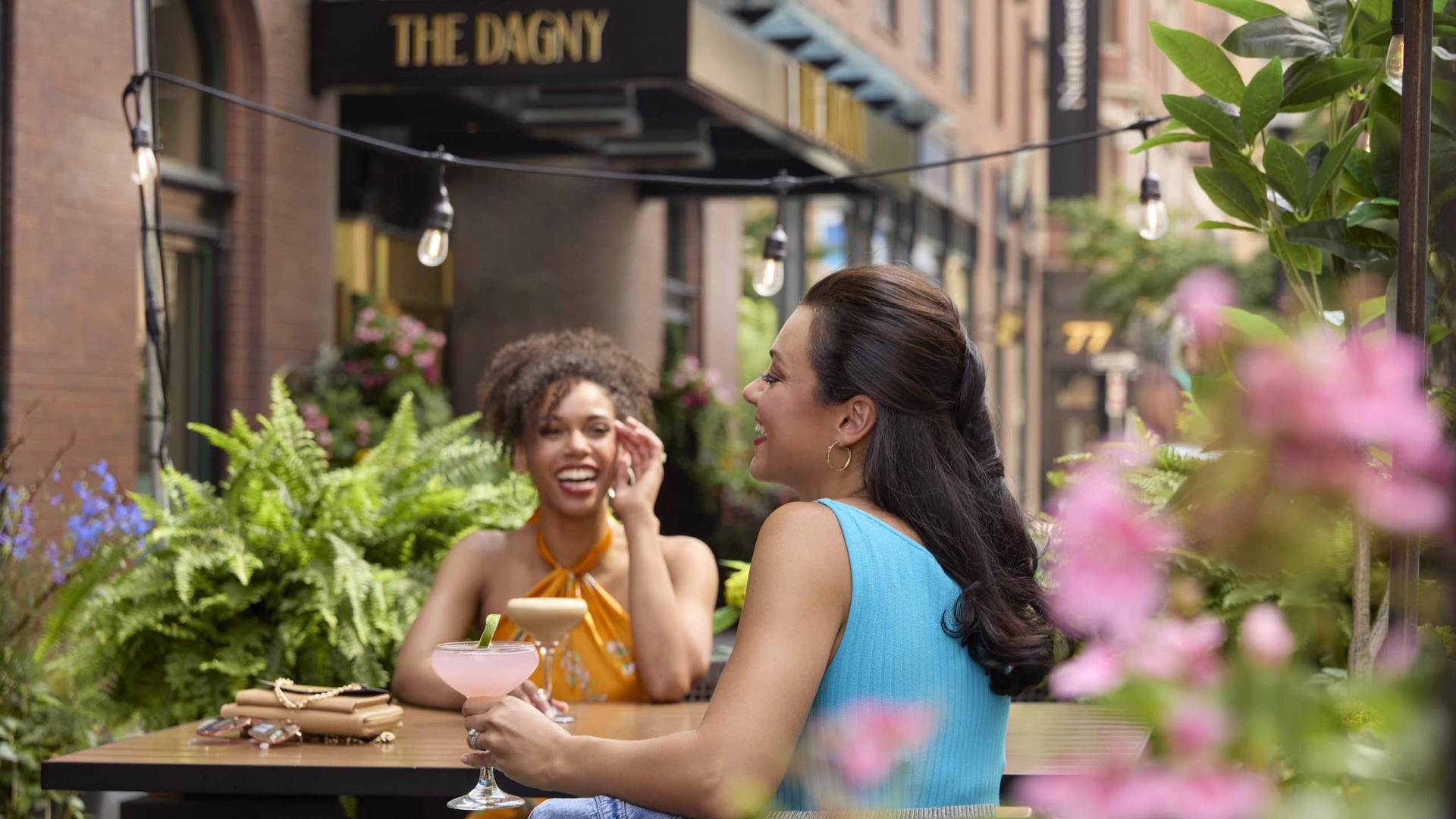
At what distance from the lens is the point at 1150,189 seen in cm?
581

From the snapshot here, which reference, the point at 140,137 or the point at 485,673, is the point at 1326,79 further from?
the point at 140,137

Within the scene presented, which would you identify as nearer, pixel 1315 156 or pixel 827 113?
pixel 1315 156

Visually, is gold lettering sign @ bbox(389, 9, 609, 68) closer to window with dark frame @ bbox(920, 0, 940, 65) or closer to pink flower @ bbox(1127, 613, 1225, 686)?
pink flower @ bbox(1127, 613, 1225, 686)

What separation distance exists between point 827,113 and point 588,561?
33.6 ft

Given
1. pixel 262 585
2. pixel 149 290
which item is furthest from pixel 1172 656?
pixel 149 290

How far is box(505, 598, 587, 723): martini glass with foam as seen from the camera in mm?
3324

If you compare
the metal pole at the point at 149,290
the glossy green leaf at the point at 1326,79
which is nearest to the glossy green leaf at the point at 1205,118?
the glossy green leaf at the point at 1326,79

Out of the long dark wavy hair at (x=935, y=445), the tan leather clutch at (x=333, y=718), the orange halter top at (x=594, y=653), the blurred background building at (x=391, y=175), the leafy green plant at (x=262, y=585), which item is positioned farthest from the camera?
the blurred background building at (x=391, y=175)

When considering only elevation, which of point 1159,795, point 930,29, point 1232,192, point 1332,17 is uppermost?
point 930,29

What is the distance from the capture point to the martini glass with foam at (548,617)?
3.32 metres

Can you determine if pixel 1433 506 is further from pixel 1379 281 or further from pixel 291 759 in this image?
pixel 1379 281

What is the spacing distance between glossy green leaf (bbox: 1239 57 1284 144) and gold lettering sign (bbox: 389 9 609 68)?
23.8 ft

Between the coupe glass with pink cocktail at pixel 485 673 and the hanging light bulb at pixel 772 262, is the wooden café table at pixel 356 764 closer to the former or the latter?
the coupe glass with pink cocktail at pixel 485 673

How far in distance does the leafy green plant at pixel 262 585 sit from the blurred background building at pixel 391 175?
7.38ft
